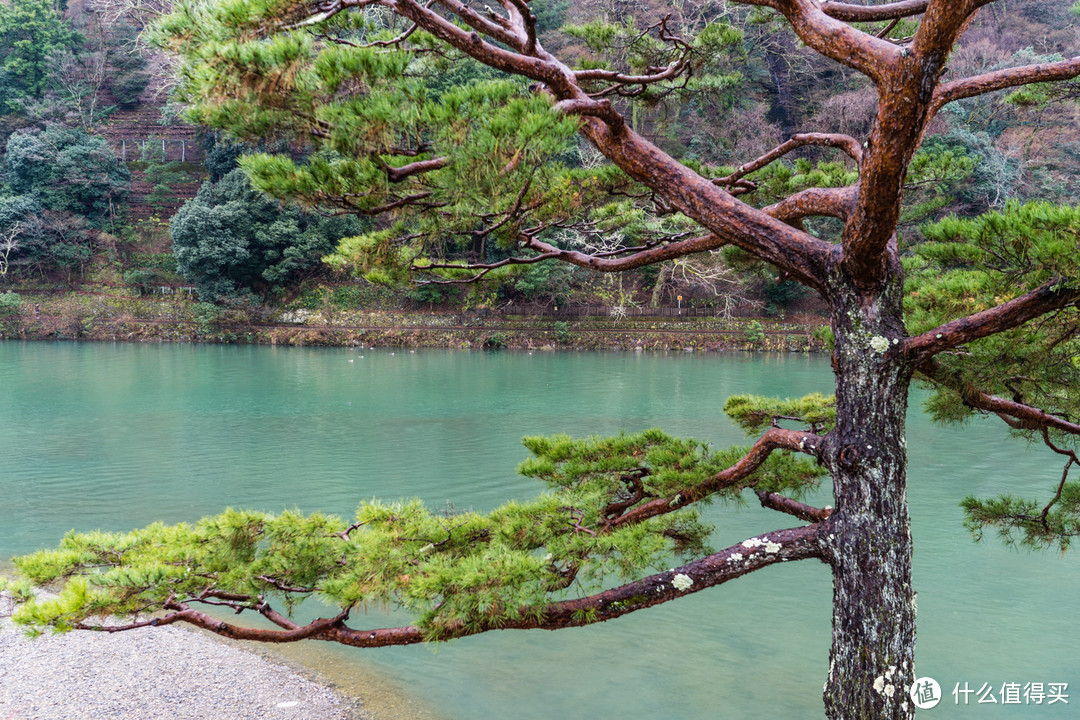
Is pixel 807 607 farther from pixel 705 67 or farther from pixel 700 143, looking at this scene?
pixel 700 143

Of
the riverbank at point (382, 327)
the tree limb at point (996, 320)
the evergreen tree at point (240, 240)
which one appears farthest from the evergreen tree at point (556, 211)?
the evergreen tree at point (240, 240)

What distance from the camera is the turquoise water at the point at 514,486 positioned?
3.74 metres

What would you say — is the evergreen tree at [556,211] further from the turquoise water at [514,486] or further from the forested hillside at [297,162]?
the forested hillside at [297,162]

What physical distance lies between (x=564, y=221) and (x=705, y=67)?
1106 millimetres

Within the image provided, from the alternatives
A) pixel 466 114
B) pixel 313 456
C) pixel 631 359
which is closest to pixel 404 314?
pixel 631 359

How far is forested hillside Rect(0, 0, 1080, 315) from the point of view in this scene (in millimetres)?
18406

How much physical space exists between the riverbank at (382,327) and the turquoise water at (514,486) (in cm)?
384

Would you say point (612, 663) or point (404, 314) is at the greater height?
point (404, 314)

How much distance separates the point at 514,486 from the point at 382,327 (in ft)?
Answer: 45.6

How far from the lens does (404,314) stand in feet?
67.3

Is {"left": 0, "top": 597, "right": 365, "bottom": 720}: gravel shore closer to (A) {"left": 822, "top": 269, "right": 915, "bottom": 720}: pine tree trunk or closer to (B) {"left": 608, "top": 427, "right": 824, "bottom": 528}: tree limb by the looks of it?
(B) {"left": 608, "top": 427, "right": 824, "bottom": 528}: tree limb

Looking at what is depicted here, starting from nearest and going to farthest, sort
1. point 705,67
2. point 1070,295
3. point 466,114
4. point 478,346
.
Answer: point 1070,295 < point 466,114 < point 705,67 < point 478,346

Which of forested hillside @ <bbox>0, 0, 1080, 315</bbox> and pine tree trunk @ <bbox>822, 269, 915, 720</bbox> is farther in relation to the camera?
forested hillside @ <bbox>0, 0, 1080, 315</bbox>

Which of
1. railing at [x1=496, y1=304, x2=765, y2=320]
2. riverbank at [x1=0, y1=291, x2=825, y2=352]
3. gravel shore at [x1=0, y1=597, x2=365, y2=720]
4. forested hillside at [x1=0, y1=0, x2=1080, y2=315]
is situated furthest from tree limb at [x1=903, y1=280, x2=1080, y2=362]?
railing at [x1=496, y1=304, x2=765, y2=320]
